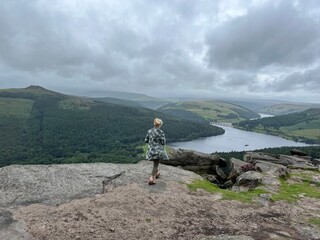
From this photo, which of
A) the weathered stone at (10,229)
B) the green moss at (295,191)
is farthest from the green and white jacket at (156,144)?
the weathered stone at (10,229)

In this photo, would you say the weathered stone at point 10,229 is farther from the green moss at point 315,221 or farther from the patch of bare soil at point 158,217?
the green moss at point 315,221

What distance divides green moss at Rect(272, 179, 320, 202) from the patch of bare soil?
65.7 inches

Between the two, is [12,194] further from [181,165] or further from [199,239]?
[181,165]

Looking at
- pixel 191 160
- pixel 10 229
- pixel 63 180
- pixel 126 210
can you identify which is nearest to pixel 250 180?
pixel 191 160

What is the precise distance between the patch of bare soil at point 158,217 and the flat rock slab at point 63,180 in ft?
3.33

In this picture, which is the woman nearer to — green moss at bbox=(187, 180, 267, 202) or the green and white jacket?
the green and white jacket

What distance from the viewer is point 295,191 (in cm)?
2269

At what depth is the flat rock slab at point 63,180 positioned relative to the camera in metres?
16.2

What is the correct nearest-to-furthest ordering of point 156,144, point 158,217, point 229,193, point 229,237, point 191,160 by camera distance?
1. point 229,237
2. point 158,217
3. point 156,144
4. point 229,193
5. point 191,160

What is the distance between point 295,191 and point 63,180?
672 inches

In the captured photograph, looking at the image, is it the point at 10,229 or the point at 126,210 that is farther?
the point at 126,210

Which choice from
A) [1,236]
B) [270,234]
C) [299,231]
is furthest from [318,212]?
[1,236]

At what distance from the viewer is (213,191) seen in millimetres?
20156

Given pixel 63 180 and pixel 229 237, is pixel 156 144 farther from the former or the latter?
pixel 229 237
